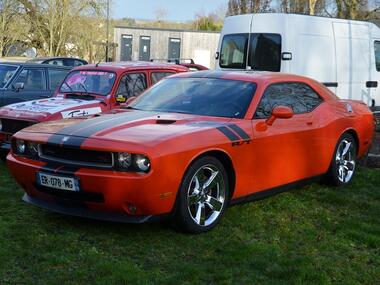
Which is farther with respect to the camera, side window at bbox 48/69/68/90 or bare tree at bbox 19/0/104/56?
bare tree at bbox 19/0/104/56

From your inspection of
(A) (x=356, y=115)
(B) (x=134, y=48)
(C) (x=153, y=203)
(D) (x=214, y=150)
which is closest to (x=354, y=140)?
(A) (x=356, y=115)

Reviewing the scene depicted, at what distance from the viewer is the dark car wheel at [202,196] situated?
5023mm

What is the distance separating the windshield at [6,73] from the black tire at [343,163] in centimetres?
592

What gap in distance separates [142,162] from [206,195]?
821 mm

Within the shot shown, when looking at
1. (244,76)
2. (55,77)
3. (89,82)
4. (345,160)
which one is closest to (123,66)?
(89,82)

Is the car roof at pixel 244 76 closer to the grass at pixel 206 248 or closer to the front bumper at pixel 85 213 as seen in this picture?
the grass at pixel 206 248

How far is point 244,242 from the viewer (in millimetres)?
4992

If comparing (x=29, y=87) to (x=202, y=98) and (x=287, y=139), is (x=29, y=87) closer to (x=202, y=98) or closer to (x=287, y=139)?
(x=202, y=98)

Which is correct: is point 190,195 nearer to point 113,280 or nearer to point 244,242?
point 244,242

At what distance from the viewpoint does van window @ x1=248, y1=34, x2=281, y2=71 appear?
1105 cm

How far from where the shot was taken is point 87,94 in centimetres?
859

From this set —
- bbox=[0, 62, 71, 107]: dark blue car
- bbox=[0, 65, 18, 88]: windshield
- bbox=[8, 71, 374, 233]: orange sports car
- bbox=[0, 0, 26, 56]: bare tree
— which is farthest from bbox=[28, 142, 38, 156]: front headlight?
bbox=[0, 0, 26, 56]: bare tree

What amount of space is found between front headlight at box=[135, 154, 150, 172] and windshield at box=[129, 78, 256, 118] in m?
1.25

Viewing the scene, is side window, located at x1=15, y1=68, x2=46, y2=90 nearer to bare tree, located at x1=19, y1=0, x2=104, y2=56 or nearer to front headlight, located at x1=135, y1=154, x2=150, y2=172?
front headlight, located at x1=135, y1=154, x2=150, y2=172
